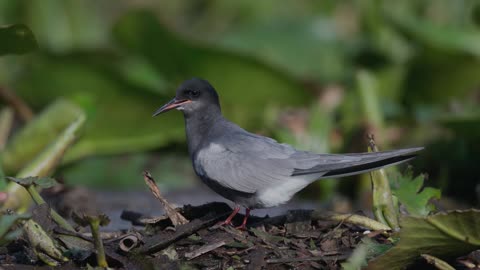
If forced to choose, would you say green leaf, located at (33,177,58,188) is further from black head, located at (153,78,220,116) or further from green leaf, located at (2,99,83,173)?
green leaf, located at (2,99,83,173)

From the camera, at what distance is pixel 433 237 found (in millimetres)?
3225

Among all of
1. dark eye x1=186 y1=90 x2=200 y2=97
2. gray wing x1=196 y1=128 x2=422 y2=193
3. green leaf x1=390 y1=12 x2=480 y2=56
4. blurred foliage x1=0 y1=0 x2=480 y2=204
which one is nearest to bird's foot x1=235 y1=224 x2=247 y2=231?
gray wing x1=196 y1=128 x2=422 y2=193

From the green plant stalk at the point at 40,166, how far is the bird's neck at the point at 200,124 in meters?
0.69

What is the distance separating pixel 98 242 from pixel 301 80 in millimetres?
4944

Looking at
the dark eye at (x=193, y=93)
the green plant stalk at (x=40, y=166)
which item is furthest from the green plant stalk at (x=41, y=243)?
the dark eye at (x=193, y=93)

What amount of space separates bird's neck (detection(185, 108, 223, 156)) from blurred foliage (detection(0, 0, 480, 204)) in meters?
2.23

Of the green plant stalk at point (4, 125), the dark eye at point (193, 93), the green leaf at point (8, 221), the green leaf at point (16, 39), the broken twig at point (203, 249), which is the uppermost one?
the green leaf at point (16, 39)

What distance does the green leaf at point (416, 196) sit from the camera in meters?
3.76

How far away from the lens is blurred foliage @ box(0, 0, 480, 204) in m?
6.89

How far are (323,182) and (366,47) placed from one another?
2328mm

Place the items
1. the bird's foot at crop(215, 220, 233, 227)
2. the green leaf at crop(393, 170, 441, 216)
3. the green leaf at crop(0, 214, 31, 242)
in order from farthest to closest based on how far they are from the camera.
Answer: the green leaf at crop(393, 170, 441, 216) → the bird's foot at crop(215, 220, 233, 227) → the green leaf at crop(0, 214, 31, 242)

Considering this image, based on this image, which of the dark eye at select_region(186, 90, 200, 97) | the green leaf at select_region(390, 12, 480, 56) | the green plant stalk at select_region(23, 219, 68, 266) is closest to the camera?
the green plant stalk at select_region(23, 219, 68, 266)

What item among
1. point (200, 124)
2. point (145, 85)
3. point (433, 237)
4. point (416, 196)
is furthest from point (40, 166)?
point (145, 85)

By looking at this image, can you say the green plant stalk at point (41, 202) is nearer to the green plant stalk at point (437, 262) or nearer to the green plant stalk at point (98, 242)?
the green plant stalk at point (98, 242)
